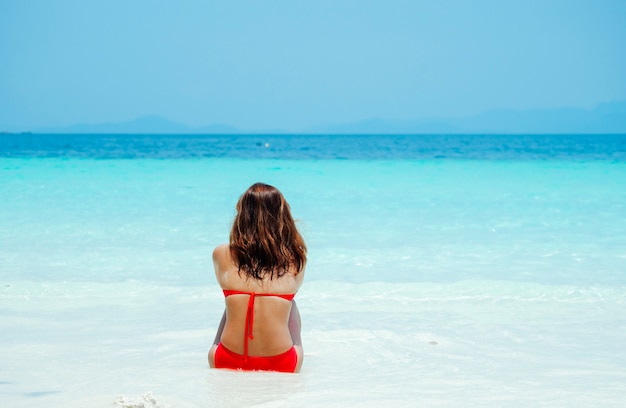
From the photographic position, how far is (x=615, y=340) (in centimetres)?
448

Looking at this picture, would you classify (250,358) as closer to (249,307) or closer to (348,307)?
(249,307)

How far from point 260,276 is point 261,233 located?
0.69ft

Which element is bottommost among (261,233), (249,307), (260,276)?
(249,307)

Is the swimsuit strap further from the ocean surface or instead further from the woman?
the ocean surface

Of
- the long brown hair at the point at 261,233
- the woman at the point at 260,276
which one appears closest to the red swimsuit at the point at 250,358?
the woman at the point at 260,276

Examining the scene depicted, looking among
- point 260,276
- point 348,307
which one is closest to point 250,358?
point 260,276

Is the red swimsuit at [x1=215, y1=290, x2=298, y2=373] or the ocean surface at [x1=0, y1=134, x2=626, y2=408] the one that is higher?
the red swimsuit at [x1=215, y1=290, x2=298, y2=373]

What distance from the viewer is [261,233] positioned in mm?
3250

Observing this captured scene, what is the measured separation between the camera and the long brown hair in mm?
3250

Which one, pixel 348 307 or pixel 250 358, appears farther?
pixel 348 307

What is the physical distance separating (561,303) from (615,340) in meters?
1.03

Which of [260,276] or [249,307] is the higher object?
[260,276]

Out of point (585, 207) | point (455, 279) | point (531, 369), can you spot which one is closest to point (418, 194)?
point (585, 207)

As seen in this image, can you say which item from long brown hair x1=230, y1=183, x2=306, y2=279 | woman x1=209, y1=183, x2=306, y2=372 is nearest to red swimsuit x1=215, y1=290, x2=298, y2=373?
woman x1=209, y1=183, x2=306, y2=372
